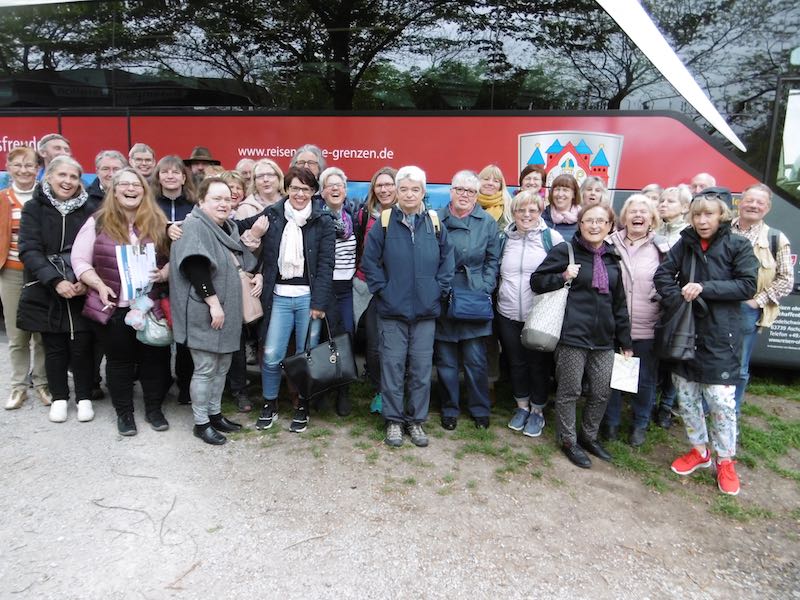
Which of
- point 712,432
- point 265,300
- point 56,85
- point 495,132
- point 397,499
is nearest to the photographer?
point 397,499

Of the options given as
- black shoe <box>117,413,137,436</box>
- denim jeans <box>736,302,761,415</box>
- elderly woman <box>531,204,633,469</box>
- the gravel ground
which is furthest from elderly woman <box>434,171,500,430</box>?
black shoe <box>117,413,137,436</box>

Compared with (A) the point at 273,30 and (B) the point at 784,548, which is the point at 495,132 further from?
(B) the point at 784,548

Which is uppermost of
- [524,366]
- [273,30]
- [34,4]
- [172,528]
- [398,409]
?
[34,4]

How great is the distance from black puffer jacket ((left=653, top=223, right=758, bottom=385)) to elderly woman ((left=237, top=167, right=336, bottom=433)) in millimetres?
2425

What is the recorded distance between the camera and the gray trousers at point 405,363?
3.99 meters

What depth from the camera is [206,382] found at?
3.86 m

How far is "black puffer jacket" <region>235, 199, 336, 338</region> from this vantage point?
157 inches

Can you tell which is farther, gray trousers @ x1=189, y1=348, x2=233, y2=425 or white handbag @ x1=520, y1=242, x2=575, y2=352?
gray trousers @ x1=189, y1=348, x2=233, y2=425

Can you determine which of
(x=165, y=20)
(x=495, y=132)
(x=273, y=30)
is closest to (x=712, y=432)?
(x=495, y=132)

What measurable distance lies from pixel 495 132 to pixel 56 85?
5190 mm

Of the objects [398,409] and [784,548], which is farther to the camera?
[398,409]

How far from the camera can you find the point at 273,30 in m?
5.53

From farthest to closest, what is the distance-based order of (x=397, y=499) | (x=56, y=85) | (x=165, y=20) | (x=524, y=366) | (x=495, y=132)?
(x=56, y=85) < (x=165, y=20) < (x=495, y=132) < (x=524, y=366) < (x=397, y=499)

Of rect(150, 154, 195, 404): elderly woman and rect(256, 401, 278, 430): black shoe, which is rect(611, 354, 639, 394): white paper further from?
rect(150, 154, 195, 404): elderly woman
